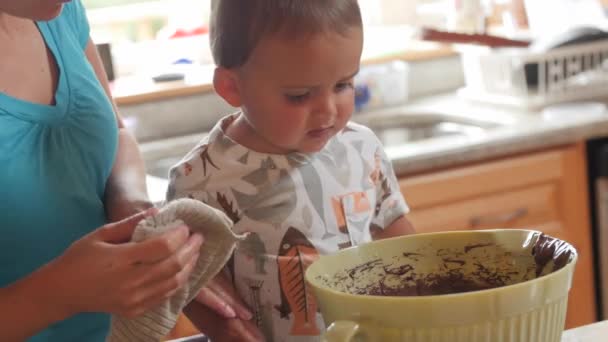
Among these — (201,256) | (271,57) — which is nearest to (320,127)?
(271,57)

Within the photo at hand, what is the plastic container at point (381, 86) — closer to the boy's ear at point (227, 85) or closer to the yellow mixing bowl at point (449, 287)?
the boy's ear at point (227, 85)

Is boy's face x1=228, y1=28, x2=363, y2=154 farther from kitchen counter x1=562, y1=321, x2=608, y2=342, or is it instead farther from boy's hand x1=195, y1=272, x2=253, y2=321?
kitchen counter x1=562, y1=321, x2=608, y2=342

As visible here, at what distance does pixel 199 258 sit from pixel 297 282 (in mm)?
270

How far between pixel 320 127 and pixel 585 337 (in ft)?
1.21

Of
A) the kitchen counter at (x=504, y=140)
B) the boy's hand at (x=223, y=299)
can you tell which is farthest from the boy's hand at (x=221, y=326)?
the kitchen counter at (x=504, y=140)

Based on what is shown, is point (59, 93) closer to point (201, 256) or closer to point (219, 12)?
point (219, 12)

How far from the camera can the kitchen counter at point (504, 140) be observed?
206cm

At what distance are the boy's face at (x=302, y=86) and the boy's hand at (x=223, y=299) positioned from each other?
184 millimetres

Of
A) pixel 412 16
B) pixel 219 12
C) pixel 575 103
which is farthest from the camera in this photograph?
pixel 412 16

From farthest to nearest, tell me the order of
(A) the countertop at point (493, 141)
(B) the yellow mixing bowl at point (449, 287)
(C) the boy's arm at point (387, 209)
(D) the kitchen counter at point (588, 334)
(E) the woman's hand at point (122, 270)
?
(A) the countertop at point (493, 141)
(C) the boy's arm at point (387, 209)
(D) the kitchen counter at point (588, 334)
(E) the woman's hand at point (122, 270)
(B) the yellow mixing bowl at point (449, 287)

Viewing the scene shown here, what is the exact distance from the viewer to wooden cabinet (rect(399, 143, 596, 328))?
212cm

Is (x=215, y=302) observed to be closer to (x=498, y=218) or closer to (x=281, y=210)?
(x=281, y=210)

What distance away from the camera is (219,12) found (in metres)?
1.12

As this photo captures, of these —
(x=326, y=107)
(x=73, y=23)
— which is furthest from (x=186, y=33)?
(x=326, y=107)
